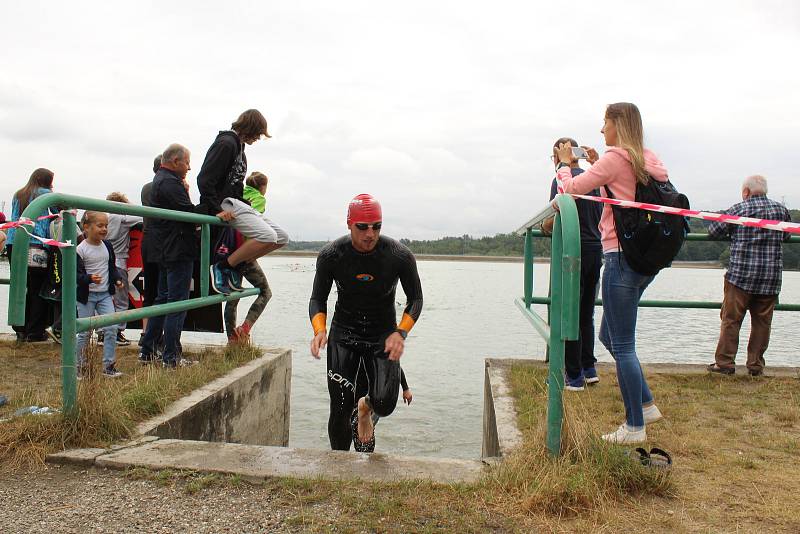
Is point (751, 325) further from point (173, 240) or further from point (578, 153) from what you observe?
point (173, 240)

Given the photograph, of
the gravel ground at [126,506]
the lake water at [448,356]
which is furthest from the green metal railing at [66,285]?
the lake water at [448,356]

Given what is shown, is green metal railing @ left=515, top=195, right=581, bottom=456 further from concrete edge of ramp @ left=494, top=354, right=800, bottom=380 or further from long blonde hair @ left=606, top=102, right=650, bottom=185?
concrete edge of ramp @ left=494, top=354, right=800, bottom=380

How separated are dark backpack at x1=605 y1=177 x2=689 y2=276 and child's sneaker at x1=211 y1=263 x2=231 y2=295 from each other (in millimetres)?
3660

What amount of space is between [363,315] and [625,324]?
1715 mm

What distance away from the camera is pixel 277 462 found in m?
3.33

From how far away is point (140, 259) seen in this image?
21.9ft

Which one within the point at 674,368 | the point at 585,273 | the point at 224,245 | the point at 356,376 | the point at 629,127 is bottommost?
the point at 674,368

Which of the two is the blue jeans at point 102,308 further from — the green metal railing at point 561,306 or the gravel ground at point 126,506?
the green metal railing at point 561,306

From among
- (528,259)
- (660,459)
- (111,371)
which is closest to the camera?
(660,459)

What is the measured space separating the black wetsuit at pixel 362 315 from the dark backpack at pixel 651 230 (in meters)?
1.39

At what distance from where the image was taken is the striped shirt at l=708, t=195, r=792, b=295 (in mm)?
5562

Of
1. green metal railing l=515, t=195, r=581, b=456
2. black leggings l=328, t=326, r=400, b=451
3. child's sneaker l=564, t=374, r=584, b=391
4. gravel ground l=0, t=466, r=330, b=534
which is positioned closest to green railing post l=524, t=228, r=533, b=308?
child's sneaker l=564, t=374, r=584, b=391

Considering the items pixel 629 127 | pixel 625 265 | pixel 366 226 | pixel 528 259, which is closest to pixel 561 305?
pixel 625 265

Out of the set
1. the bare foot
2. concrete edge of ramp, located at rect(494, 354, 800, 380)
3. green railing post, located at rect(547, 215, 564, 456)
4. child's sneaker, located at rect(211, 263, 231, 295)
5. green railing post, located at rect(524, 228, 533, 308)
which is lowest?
the bare foot
